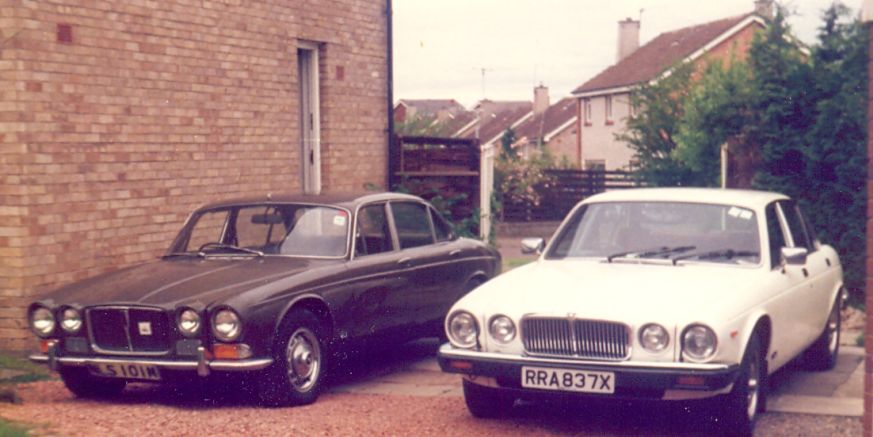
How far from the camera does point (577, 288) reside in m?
7.26

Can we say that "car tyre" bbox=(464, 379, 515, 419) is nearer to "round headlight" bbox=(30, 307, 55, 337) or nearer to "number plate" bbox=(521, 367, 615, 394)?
"number plate" bbox=(521, 367, 615, 394)

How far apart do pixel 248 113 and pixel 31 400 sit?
A: 219 inches

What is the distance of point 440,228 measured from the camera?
10.4 m

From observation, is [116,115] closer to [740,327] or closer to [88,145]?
[88,145]

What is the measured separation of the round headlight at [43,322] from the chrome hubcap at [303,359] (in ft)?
5.36

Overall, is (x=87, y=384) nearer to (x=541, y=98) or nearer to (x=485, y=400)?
(x=485, y=400)

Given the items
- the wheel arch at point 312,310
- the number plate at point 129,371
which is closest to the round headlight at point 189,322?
the number plate at point 129,371

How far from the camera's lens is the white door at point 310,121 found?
14.6m

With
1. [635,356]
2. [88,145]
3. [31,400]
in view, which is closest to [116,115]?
[88,145]

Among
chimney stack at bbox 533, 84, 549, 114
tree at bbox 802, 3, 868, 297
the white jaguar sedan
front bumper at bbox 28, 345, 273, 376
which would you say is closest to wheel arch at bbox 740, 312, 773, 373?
the white jaguar sedan

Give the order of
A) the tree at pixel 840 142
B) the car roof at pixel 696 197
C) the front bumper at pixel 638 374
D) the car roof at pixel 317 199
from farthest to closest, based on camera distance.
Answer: the tree at pixel 840 142 < the car roof at pixel 317 199 < the car roof at pixel 696 197 < the front bumper at pixel 638 374

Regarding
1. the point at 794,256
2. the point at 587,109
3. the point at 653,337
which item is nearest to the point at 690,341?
the point at 653,337

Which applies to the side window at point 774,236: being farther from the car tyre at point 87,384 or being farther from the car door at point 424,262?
the car tyre at point 87,384

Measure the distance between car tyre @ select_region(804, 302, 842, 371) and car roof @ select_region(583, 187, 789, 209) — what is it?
4.04 feet
